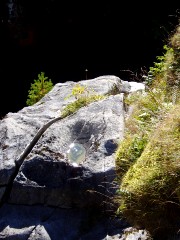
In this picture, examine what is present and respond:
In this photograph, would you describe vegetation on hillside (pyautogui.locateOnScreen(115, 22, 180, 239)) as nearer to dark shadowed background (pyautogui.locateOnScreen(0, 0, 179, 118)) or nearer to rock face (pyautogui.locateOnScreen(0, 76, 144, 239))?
rock face (pyautogui.locateOnScreen(0, 76, 144, 239))

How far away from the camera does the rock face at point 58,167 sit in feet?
17.3

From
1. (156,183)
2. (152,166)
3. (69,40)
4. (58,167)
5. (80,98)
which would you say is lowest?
(58,167)

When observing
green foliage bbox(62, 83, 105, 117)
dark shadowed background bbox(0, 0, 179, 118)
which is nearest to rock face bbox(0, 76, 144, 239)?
green foliage bbox(62, 83, 105, 117)

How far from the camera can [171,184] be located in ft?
14.3

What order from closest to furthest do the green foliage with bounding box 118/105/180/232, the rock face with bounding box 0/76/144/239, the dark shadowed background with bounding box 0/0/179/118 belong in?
the green foliage with bounding box 118/105/180/232 < the rock face with bounding box 0/76/144/239 < the dark shadowed background with bounding box 0/0/179/118

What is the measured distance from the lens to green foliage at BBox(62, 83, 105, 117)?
6609mm

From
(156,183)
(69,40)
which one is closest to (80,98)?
(156,183)

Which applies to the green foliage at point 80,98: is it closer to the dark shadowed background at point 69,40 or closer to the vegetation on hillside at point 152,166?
the vegetation on hillside at point 152,166

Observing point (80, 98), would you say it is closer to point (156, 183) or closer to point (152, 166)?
point (152, 166)

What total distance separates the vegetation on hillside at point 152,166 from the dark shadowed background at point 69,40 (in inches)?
283

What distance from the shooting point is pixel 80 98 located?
6824 mm

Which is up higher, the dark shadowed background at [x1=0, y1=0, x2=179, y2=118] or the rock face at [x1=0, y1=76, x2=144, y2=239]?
the dark shadowed background at [x1=0, y1=0, x2=179, y2=118]

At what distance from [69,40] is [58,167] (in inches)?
346

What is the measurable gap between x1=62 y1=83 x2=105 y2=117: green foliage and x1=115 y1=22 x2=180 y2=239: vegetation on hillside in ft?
2.96
